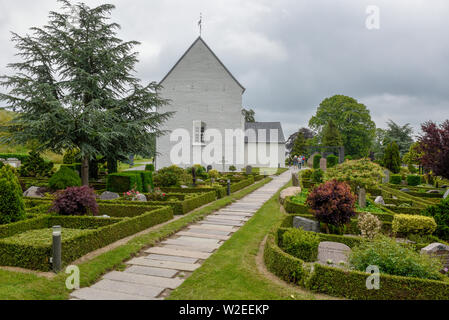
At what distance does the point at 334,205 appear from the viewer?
6867mm

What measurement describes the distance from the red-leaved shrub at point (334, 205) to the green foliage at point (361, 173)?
3975 millimetres

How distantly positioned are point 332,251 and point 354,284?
1.74m

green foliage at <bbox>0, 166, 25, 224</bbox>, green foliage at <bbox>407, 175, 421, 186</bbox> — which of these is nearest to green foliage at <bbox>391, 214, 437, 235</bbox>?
green foliage at <bbox>0, 166, 25, 224</bbox>

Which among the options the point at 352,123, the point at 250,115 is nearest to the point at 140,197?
the point at 352,123

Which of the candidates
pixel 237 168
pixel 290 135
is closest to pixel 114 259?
pixel 237 168

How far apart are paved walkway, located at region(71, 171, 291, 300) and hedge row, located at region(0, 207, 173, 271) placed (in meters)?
0.98

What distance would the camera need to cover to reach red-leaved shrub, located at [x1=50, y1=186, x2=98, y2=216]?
291 inches

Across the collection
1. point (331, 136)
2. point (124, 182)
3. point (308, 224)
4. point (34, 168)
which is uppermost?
point (331, 136)

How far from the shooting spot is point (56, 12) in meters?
14.6

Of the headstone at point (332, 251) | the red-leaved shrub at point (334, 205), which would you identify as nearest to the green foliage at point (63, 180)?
the red-leaved shrub at point (334, 205)

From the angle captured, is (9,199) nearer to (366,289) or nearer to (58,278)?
(58,278)

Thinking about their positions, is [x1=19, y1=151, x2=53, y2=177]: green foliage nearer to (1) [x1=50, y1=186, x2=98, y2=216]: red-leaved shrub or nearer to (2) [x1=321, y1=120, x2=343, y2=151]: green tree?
(1) [x1=50, y1=186, x2=98, y2=216]: red-leaved shrub
